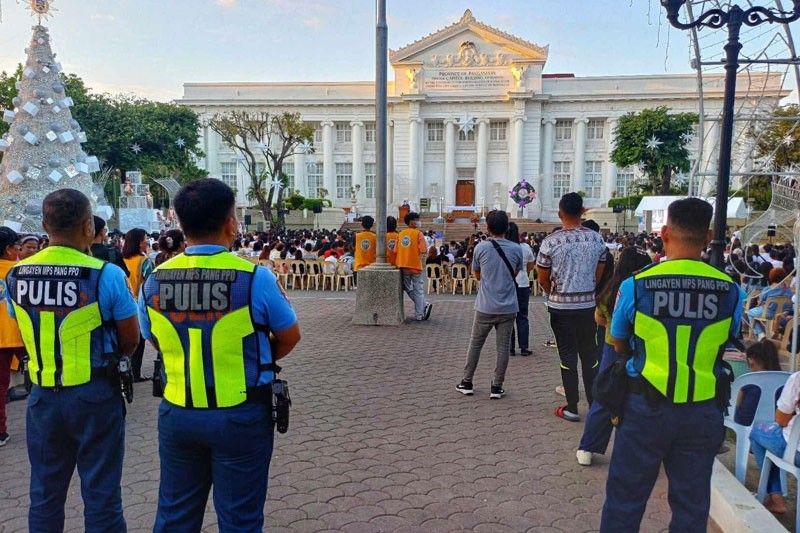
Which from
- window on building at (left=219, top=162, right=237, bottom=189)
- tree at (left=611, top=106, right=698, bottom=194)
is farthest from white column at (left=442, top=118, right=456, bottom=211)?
window on building at (left=219, top=162, right=237, bottom=189)

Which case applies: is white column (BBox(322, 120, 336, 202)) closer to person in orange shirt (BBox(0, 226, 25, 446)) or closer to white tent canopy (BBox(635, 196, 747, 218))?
white tent canopy (BBox(635, 196, 747, 218))

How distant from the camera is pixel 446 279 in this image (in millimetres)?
14938

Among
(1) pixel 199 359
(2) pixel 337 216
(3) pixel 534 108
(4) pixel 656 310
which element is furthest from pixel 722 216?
(3) pixel 534 108

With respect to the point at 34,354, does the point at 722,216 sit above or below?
above

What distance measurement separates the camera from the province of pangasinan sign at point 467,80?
159 ft

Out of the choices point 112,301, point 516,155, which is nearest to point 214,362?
point 112,301

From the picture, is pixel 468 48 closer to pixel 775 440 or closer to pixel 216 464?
pixel 775 440

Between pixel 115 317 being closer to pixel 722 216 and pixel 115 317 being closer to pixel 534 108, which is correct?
pixel 722 216

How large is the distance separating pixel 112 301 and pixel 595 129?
50.9m

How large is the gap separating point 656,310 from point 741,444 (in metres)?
1.95

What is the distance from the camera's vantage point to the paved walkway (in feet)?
11.8

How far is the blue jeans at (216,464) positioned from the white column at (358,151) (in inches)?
1950

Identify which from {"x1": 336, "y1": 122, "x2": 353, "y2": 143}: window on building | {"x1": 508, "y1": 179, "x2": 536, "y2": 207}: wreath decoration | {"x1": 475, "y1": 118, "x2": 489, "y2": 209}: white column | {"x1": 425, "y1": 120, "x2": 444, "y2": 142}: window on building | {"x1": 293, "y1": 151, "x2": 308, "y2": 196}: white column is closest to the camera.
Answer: {"x1": 508, "y1": 179, "x2": 536, "y2": 207}: wreath decoration

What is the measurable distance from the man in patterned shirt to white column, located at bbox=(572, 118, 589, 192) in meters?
45.9
